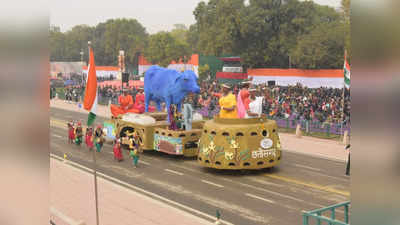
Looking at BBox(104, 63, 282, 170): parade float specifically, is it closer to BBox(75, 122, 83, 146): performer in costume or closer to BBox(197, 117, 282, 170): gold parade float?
BBox(197, 117, 282, 170): gold parade float

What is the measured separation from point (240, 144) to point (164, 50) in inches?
2539

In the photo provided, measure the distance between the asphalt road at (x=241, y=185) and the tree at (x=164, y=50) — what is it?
5759 centimetres

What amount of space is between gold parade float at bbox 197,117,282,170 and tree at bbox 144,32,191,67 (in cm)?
6208

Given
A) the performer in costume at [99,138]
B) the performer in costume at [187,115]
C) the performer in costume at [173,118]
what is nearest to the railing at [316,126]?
the performer in costume at [187,115]

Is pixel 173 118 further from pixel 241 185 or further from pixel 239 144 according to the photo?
pixel 241 185

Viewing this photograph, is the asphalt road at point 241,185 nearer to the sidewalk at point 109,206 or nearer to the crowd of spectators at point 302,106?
the sidewalk at point 109,206

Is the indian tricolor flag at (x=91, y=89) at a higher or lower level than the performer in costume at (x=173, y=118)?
higher

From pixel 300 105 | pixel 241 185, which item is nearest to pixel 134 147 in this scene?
pixel 241 185

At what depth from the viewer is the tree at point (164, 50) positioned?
8069 centimetres

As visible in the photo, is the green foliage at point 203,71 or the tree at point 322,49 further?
the green foliage at point 203,71

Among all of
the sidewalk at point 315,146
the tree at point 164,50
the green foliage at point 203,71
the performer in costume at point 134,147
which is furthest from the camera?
the tree at point 164,50
